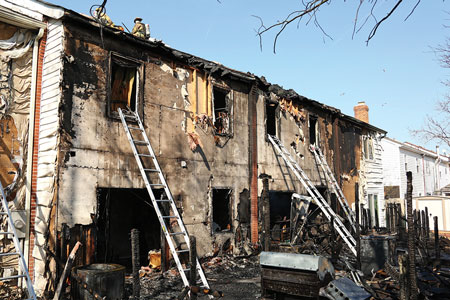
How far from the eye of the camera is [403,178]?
30.1 meters

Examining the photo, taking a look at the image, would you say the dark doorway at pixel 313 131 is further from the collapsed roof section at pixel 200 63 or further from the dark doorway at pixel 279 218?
the dark doorway at pixel 279 218

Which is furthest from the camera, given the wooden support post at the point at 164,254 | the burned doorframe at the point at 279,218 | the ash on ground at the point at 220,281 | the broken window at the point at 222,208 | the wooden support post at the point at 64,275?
the burned doorframe at the point at 279,218

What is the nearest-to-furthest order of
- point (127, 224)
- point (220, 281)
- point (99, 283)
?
point (99, 283), point (220, 281), point (127, 224)

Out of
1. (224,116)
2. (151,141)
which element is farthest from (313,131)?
(151,141)

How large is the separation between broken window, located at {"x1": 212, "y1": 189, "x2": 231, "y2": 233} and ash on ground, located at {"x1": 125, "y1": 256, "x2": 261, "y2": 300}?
1.19m

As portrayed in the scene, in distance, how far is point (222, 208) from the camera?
12.9 m

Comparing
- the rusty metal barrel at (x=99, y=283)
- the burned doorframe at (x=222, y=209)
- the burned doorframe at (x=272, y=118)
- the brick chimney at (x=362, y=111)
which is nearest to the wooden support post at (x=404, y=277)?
the rusty metal barrel at (x=99, y=283)

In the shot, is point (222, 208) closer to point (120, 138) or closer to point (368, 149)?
point (120, 138)

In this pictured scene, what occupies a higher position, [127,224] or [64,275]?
[127,224]

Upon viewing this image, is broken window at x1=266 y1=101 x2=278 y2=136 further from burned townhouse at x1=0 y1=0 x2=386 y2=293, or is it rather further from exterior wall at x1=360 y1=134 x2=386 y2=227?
exterior wall at x1=360 y1=134 x2=386 y2=227

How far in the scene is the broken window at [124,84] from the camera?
10.1 meters

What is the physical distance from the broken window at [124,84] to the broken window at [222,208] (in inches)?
166

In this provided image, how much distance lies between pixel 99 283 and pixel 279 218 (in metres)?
10.2

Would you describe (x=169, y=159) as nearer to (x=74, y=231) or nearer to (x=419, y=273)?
(x=74, y=231)
